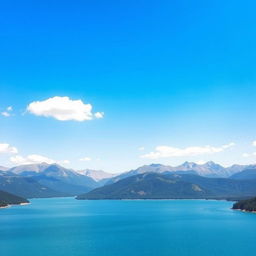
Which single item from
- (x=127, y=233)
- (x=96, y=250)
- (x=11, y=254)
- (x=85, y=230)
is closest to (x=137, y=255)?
(x=96, y=250)

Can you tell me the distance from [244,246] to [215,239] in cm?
1905

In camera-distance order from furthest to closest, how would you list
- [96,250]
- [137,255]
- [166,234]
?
[166,234] → [96,250] → [137,255]

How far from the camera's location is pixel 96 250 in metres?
134

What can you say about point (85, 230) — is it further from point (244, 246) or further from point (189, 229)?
A: point (244, 246)

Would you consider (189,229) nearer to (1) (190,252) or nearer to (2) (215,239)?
(2) (215,239)

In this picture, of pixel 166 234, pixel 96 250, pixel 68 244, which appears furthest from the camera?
pixel 166 234

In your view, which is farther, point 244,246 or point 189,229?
point 189,229

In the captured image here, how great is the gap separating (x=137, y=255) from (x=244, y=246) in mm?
44792

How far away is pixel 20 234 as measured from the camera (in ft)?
589

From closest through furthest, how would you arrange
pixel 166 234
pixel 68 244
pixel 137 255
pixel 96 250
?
pixel 137 255 < pixel 96 250 < pixel 68 244 < pixel 166 234

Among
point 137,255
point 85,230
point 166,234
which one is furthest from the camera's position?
point 85,230

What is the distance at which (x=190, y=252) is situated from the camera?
129000 millimetres

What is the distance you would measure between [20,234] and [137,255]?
259 ft

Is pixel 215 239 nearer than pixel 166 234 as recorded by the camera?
Yes
